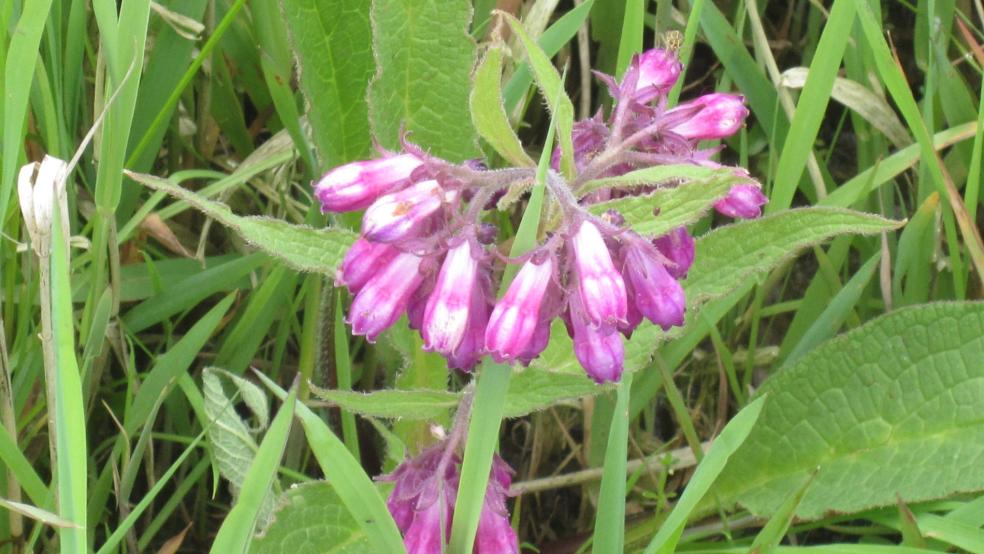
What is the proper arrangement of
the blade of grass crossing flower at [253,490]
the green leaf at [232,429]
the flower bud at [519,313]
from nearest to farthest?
the blade of grass crossing flower at [253,490], the flower bud at [519,313], the green leaf at [232,429]

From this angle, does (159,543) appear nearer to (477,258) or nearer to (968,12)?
(477,258)

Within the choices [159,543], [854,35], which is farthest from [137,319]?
[854,35]

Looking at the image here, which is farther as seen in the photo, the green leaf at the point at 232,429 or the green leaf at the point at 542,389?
the green leaf at the point at 232,429

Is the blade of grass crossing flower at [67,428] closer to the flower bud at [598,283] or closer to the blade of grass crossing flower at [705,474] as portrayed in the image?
the flower bud at [598,283]

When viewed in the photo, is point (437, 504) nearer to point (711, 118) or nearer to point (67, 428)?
point (67, 428)

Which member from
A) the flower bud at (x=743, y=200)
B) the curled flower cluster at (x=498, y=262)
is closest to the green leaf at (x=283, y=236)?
the curled flower cluster at (x=498, y=262)
